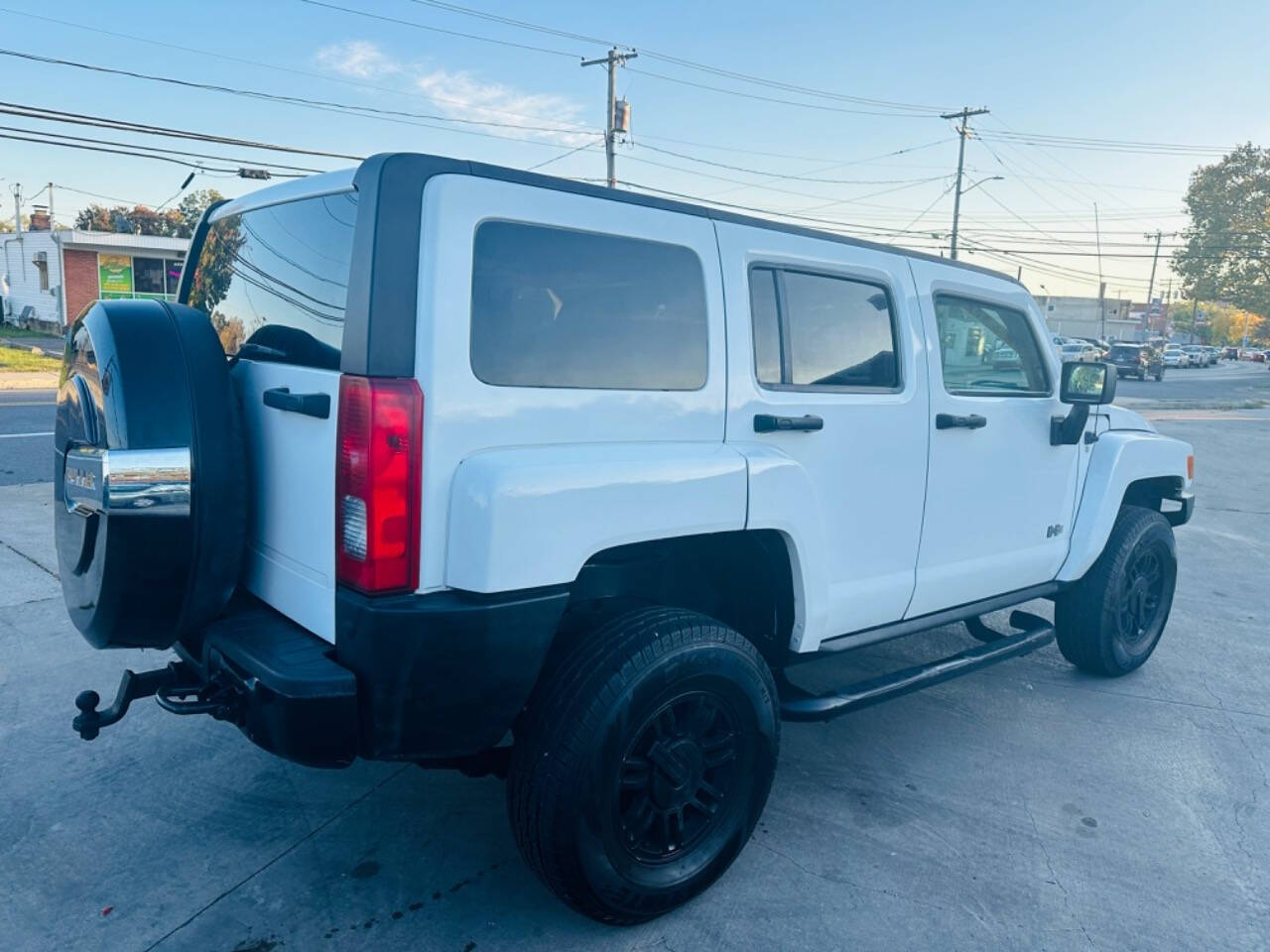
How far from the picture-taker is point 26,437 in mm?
11055

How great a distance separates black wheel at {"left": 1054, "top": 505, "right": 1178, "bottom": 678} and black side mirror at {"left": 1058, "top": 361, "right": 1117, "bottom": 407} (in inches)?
35.0

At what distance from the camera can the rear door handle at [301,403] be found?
237 centimetres

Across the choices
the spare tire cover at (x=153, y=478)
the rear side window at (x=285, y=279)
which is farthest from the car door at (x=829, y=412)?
the spare tire cover at (x=153, y=478)

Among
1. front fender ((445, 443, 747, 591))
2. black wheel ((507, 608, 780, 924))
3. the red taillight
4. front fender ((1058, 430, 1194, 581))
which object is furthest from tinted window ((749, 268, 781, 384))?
front fender ((1058, 430, 1194, 581))

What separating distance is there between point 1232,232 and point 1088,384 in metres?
75.0

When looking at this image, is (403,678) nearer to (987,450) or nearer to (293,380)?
(293,380)

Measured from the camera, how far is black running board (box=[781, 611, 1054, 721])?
Answer: 318cm

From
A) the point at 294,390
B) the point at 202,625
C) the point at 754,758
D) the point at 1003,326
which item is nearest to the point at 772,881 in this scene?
the point at 754,758

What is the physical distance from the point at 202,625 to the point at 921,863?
2.38 meters

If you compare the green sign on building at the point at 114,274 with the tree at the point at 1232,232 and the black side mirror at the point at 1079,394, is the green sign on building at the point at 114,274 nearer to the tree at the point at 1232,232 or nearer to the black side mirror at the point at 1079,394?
the black side mirror at the point at 1079,394

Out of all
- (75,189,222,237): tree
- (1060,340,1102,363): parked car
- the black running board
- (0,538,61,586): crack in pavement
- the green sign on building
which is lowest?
(0,538,61,586): crack in pavement

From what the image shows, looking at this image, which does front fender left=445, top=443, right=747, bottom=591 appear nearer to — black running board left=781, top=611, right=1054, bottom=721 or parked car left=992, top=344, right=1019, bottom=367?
black running board left=781, top=611, right=1054, bottom=721

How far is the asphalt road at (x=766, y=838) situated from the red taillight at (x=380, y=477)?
43.5 inches

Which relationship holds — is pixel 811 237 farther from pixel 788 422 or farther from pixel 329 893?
pixel 329 893
